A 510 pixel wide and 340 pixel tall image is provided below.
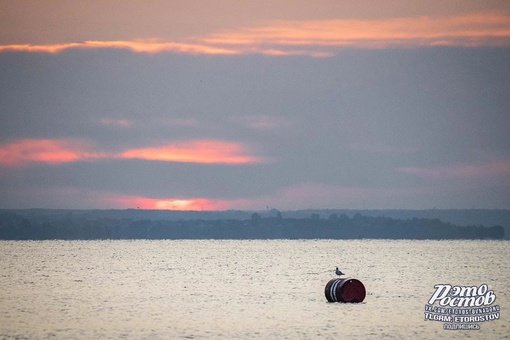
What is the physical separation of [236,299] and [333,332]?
95.1ft

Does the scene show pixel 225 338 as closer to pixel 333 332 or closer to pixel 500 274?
pixel 333 332

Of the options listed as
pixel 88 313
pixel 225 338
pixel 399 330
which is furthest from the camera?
pixel 88 313

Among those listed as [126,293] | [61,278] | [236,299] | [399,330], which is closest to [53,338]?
[399,330]

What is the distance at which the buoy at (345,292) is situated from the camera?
8569 cm

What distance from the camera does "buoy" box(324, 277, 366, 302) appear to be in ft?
281

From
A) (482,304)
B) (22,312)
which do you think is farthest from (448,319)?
(22,312)

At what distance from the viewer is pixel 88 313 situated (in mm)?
82125

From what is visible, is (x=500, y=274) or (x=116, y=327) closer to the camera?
(x=116, y=327)

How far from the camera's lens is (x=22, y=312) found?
8312cm

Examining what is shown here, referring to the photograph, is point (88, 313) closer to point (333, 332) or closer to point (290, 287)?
point (333, 332)

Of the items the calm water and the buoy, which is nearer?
the calm water

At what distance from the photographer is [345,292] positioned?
85.8 m

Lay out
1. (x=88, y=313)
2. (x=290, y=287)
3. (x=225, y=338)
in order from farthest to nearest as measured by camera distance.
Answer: (x=290, y=287) < (x=88, y=313) < (x=225, y=338)

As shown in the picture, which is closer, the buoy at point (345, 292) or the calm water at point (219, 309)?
the calm water at point (219, 309)
